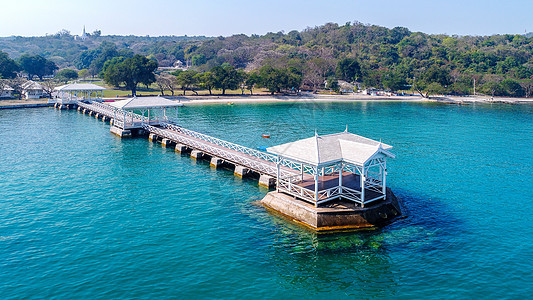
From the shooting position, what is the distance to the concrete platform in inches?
1112

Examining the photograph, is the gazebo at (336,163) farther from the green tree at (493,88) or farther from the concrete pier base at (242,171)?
the green tree at (493,88)

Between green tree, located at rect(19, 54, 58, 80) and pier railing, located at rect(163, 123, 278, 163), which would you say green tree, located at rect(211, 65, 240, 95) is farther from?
green tree, located at rect(19, 54, 58, 80)

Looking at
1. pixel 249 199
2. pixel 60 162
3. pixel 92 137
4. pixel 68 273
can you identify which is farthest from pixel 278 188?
pixel 92 137

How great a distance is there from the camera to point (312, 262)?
24.1 m

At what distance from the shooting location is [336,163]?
97.0 feet

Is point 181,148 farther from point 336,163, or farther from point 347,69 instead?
point 347,69

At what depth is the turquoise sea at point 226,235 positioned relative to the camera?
21.8 meters

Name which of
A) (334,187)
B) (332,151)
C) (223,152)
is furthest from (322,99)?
(334,187)

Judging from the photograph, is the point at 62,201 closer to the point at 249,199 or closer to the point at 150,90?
the point at 249,199

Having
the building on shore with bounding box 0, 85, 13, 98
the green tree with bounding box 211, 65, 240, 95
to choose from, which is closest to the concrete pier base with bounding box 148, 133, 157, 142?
the green tree with bounding box 211, 65, 240, 95

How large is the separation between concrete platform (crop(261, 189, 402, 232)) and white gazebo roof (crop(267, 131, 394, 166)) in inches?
130

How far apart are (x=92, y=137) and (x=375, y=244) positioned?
49136 mm

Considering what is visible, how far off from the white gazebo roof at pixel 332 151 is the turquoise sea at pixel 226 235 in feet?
16.3

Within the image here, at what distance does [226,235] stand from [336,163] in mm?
9521
